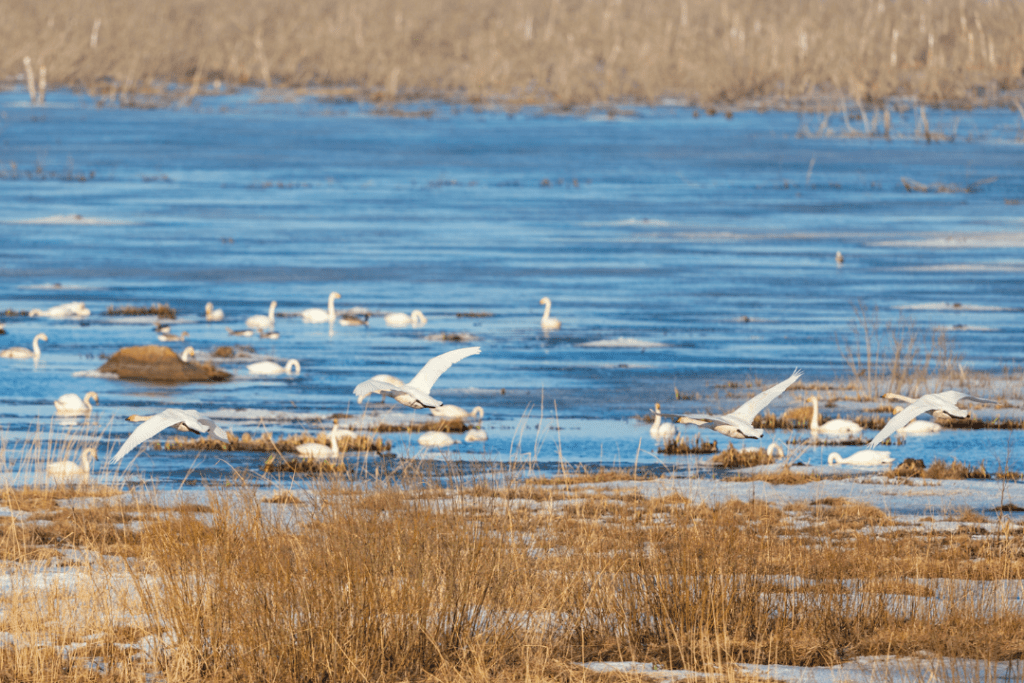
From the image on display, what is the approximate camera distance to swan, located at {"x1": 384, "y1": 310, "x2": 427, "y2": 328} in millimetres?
26125

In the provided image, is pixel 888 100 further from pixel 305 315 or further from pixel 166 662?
pixel 166 662

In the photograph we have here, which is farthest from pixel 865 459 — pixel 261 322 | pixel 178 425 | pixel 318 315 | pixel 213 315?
pixel 213 315

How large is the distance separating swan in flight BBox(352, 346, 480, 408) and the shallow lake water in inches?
19.3

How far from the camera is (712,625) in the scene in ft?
30.1

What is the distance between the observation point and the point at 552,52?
3413 inches

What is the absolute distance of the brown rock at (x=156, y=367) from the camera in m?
21.8

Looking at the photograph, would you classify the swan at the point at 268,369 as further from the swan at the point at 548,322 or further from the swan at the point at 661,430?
the swan at the point at 661,430

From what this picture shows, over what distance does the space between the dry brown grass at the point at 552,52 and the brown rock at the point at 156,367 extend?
146 ft

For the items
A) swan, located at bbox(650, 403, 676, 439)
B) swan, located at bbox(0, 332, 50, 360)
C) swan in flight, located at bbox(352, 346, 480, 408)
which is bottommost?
swan, located at bbox(650, 403, 676, 439)

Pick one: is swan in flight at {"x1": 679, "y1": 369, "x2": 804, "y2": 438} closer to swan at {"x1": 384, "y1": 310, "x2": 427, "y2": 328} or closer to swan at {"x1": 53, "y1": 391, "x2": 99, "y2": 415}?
swan at {"x1": 53, "y1": 391, "x2": 99, "y2": 415}

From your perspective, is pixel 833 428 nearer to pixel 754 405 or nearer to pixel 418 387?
pixel 754 405

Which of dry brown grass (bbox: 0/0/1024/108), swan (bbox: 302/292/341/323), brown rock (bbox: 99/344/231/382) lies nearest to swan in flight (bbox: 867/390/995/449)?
brown rock (bbox: 99/344/231/382)

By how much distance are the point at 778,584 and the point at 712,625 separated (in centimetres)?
82

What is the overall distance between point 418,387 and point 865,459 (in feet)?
23.9
